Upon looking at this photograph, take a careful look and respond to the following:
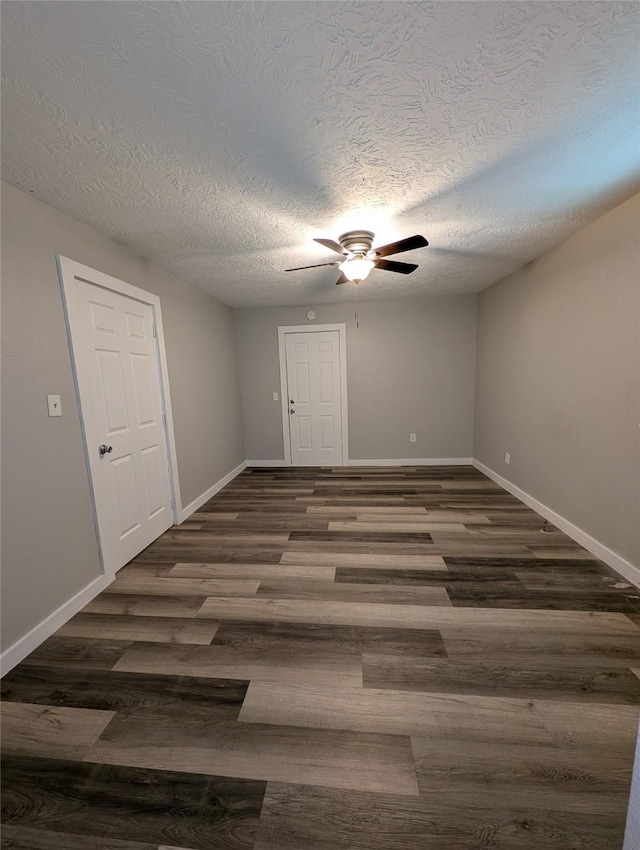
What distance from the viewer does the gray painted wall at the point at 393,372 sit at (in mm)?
4313

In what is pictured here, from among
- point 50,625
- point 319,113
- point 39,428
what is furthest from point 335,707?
point 319,113

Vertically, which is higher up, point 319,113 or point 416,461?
point 319,113

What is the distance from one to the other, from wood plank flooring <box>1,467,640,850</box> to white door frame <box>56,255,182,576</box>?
0.67 metres

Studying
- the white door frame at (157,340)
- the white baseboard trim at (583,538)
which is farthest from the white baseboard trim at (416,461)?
the white door frame at (157,340)

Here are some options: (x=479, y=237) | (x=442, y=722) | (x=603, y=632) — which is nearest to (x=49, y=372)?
(x=442, y=722)

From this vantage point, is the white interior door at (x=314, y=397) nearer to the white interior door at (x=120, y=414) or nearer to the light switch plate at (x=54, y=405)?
the white interior door at (x=120, y=414)

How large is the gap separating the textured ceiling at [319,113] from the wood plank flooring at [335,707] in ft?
8.01

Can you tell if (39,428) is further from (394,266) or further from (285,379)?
(285,379)

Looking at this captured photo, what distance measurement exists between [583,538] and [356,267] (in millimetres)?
2742

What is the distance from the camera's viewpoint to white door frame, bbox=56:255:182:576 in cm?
188

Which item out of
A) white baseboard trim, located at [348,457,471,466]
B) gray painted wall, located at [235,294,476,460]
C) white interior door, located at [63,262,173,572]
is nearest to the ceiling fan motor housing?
white interior door, located at [63,262,173,572]

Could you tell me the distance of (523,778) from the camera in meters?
1.05

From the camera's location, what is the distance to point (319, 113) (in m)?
1.23

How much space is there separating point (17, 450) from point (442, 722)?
→ 2.38 m
